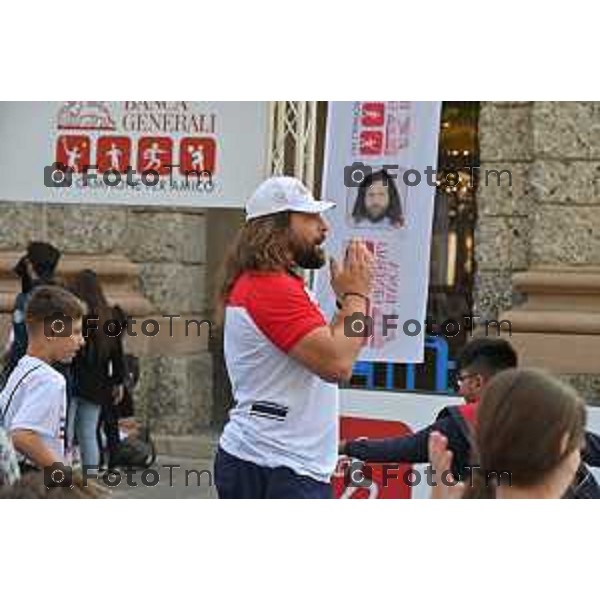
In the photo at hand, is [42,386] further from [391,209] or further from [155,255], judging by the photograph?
[155,255]

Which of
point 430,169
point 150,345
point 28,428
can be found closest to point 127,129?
point 430,169

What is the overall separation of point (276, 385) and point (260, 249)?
14.9 inches

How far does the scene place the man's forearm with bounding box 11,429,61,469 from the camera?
12.7 ft

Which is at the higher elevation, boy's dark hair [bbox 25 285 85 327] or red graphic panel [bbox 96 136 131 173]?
red graphic panel [bbox 96 136 131 173]

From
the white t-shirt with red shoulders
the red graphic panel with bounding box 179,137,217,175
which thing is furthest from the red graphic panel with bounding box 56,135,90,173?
the white t-shirt with red shoulders

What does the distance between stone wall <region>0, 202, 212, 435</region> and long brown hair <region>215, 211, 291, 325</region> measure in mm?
4778

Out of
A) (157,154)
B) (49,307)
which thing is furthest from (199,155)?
(49,307)

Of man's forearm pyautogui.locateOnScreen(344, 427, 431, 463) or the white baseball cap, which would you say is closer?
the white baseball cap

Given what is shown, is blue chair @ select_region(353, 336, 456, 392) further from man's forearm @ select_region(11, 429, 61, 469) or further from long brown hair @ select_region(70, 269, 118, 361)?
man's forearm @ select_region(11, 429, 61, 469)

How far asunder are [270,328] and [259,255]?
0.72 ft

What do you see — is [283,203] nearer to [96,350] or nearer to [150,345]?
[96,350]

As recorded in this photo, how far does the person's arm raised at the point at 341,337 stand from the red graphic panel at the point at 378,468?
2038 mm

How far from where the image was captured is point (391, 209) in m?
5.98

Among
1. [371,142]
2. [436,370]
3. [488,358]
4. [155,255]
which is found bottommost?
[436,370]
